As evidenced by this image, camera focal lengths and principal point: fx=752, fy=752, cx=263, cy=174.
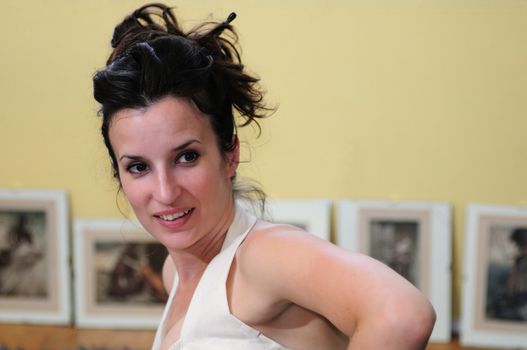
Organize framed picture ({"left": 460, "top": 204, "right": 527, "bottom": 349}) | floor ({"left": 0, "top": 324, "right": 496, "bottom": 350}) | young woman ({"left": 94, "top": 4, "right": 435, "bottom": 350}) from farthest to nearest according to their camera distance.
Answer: floor ({"left": 0, "top": 324, "right": 496, "bottom": 350}) < framed picture ({"left": 460, "top": 204, "right": 527, "bottom": 349}) < young woman ({"left": 94, "top": 4, "right": 435, "bottom": 350})

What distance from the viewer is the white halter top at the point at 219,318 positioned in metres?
1.27

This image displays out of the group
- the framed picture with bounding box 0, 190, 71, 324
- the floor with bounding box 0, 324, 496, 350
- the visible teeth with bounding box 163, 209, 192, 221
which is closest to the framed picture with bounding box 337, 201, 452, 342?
the floor with bounding box 0, 324, 496, 350

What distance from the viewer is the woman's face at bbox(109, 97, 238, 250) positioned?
4.18 ft

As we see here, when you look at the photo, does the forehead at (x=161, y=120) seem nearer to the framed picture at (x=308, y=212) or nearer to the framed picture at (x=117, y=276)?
the framed picture at (x=308, y=212)

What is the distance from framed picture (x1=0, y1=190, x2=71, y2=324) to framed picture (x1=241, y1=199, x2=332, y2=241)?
872 mm

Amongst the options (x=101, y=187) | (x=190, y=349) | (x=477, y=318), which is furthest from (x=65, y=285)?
(x=190, y=349)

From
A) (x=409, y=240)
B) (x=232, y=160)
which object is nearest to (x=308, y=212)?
(x=409, y=240)

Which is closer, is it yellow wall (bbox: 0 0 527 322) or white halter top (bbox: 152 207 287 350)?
white halter top (bbox: 152 207 287 350)

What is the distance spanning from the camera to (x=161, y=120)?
127 centimetres

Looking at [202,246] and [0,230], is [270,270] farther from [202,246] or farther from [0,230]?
[0,230]

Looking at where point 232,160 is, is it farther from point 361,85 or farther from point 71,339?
point 71,339

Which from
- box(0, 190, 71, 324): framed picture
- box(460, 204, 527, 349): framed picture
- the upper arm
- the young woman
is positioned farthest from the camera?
box(0, 190, 71, 324): framed picture

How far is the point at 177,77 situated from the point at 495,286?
78.0 inches

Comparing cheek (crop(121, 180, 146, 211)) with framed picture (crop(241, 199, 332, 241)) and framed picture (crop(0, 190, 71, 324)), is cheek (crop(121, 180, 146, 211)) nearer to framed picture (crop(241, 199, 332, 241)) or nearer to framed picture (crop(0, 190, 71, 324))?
framed picture (crop(241, 199, 332, 241))
